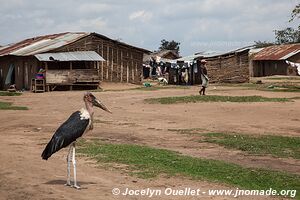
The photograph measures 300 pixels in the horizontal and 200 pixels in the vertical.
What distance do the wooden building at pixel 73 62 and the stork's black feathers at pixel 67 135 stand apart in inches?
971

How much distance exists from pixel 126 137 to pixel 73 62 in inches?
882

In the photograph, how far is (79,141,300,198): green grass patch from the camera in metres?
6.91

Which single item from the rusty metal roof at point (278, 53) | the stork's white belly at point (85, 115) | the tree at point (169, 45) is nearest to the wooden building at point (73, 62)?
the rusty metal roof at point (278, 53)

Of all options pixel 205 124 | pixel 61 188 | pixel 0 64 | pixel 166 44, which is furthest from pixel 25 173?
pixel 166 44

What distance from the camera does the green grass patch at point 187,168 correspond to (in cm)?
691

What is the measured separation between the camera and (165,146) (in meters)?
10.2

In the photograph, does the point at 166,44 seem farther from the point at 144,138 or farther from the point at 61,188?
the point at 61,188

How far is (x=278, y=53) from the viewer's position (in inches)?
1976

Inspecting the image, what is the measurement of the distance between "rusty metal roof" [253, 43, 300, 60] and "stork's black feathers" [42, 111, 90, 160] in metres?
44.0

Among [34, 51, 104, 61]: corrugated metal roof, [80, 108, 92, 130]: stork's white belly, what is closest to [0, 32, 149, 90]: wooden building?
[34, 51, 104, 61]: corrugated metal roof

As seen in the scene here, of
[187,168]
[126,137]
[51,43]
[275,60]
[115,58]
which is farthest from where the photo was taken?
[275,60]

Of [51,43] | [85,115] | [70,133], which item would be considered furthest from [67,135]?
[51,43]

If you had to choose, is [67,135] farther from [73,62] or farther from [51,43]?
[51,43]

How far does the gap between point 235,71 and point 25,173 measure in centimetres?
3250
